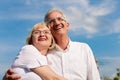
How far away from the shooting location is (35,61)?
6.98 m

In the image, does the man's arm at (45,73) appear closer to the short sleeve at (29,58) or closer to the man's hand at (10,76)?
the short sleeve at (29,58)

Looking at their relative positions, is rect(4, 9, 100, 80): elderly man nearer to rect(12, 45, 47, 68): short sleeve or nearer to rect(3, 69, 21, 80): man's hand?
rect(12, 45, 47, 68): short sleeve

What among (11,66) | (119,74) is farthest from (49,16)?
(119,74)

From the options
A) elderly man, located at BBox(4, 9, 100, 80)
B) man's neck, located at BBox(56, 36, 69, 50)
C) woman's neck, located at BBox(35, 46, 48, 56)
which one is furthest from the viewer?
man's neck, located at BBox(56, 36, 69, 50)

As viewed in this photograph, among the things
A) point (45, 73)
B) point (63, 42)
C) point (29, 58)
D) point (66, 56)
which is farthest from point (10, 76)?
point (63, 42)

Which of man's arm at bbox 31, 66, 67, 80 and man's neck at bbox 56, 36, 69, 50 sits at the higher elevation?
man's neck at bbox 56, 36, 69, 50

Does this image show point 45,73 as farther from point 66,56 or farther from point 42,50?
point 66,56

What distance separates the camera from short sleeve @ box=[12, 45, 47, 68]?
6969 millimetres

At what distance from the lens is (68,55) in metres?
7.77

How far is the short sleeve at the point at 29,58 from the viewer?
6.97 metres

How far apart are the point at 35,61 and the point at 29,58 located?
10 cm

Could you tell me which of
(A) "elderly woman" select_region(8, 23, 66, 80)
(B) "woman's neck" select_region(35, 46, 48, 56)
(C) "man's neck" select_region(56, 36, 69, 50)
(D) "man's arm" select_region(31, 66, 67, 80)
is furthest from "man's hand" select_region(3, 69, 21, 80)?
(C) "man's neck" select_region(56, 36, 69, 50)

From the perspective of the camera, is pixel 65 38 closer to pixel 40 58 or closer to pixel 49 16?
pixel 49 16

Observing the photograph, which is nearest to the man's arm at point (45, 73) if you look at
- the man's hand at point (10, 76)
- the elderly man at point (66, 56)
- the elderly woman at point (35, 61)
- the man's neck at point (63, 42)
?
the elderly woman at point (35, 61)
